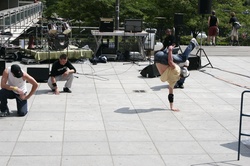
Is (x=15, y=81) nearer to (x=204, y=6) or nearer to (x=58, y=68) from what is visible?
(x=58, y=68)

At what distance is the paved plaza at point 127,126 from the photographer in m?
7.84

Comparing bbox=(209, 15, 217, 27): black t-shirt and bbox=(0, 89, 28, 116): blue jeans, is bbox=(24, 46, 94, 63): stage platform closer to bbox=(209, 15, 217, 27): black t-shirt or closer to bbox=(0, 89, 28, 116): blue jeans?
bbox=(209, 15, 217, 27): black t-shirt

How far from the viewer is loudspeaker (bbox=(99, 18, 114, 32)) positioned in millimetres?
19422

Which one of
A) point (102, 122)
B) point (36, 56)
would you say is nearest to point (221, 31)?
point (36, 56)

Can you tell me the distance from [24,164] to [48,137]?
4.81 ft

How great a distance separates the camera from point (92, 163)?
750cm

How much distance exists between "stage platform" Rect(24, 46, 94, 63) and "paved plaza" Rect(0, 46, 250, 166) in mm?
2938

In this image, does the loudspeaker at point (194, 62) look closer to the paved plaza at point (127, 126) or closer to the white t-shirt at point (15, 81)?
the paved plaza at point (127, 126)

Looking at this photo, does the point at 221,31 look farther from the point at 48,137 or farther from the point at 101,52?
the point at 48,137

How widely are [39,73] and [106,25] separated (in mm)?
5879

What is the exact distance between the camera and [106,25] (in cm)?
1952

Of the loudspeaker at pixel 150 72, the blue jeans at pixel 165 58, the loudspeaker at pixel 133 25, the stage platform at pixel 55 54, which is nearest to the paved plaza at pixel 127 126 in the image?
the loudspeaker at pixel 150 72

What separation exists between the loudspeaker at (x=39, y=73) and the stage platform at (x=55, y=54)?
9.65 ft

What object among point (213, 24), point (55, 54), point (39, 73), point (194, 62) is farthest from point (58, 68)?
point (213, 24)
